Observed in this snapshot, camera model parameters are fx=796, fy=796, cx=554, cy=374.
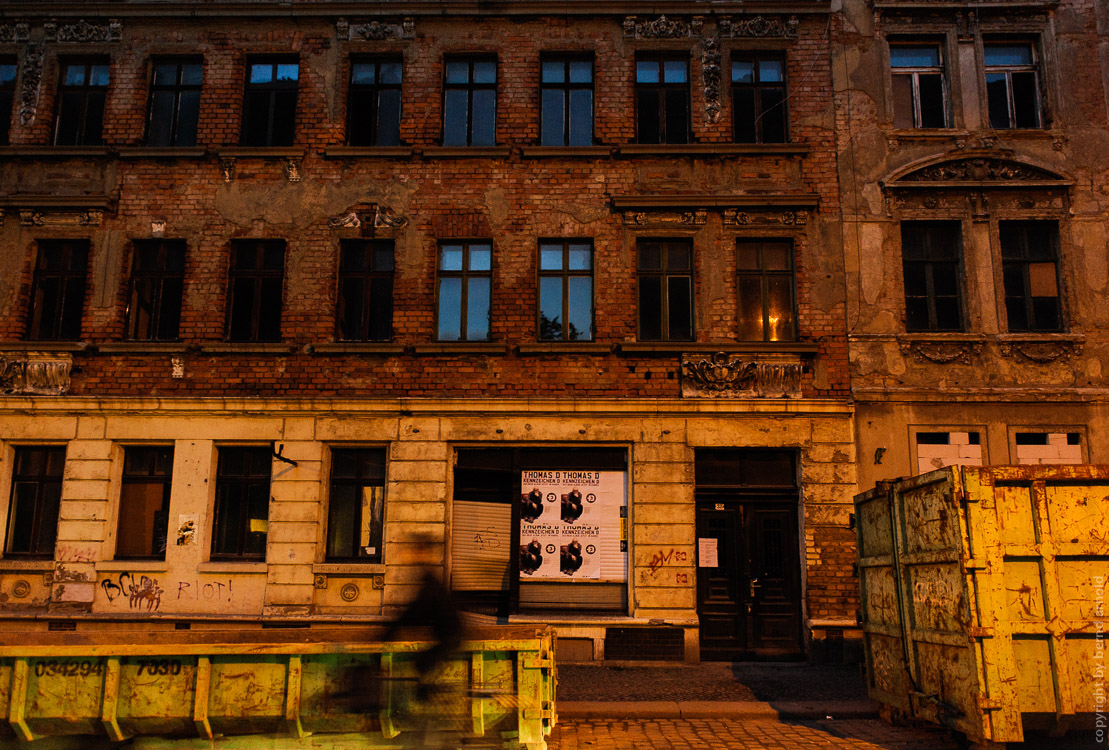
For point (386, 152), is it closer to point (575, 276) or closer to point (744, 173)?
point (575, 276)

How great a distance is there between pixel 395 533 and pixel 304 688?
650 centimetres

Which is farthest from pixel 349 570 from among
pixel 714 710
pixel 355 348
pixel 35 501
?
pixel 714 710

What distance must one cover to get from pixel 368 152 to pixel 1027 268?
11287mm

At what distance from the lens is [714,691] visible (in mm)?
10039

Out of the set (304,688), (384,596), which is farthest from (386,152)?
(304,688)

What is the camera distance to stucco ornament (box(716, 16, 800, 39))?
45.4 ft

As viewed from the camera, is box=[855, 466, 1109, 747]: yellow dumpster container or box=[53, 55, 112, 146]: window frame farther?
box=[53, 55, 112, 146]: window frame

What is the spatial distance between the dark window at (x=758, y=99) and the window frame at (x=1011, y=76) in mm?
3463

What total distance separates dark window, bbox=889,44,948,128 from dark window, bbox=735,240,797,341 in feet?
10.5

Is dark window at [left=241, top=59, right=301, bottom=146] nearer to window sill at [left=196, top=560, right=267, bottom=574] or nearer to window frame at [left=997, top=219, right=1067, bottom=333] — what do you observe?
window sill at [left=196, top=560, right=267, bottom=574]

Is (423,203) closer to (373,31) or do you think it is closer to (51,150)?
(373,31)

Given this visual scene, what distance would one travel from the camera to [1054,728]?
21.0ft

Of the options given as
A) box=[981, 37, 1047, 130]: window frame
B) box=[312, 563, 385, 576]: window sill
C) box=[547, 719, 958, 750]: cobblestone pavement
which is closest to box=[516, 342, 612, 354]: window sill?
box=[312, 563, 385, 576]: window sill

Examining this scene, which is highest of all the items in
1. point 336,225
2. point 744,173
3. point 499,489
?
point 744,173
